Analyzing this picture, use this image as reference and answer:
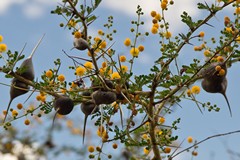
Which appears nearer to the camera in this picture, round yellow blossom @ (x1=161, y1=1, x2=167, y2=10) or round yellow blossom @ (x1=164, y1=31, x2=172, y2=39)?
round yellow blossom @ (x1=164, y1=31, x2=172, y2=39)

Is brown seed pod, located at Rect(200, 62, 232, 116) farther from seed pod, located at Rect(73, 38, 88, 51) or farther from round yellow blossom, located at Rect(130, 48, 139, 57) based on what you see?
seed pod, located at Rect(73, 38, 88, 51)

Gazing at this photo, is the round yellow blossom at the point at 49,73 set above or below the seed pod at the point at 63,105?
above

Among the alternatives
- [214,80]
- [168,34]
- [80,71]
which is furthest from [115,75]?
[214,80]

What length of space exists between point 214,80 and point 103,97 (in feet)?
2.33

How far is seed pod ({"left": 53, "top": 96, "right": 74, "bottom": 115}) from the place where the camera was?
2.95 m

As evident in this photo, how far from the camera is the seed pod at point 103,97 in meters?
2.74

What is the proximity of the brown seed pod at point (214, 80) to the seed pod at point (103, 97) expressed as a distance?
1.96ft

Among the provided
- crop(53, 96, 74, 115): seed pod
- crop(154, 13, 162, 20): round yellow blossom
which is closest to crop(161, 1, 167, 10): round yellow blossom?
crop(154, 13, 162, 20): round yellow blossom

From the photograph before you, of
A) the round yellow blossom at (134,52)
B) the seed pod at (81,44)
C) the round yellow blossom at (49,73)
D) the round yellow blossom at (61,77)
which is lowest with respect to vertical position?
the seed pod at (81,44)

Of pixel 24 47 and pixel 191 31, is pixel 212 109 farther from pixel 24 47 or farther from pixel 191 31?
pixel 24 47

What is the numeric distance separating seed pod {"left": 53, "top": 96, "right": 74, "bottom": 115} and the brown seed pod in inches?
33.8

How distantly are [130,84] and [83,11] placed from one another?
63 centimetres

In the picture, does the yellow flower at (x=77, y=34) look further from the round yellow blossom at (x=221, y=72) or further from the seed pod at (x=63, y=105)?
the round yellow blossom at (x=221, y=72)

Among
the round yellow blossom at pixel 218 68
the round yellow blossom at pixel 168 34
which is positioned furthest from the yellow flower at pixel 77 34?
the round yellow blossom at pixel 218 68
